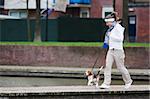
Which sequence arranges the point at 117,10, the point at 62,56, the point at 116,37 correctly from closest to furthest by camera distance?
1. the point at 116,37
2. the point at 62,56
3. the point at 117,10

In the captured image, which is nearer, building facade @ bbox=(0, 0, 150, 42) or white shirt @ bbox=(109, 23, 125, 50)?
white shirt @ bbox=(109, 23, 125, 50)

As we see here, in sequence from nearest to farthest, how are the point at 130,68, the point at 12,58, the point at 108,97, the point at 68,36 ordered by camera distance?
the point at 108,97
the point at 130,68
the point at 12,58
the point at 68,36

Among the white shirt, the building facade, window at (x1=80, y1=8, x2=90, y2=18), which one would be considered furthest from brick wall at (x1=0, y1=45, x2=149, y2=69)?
window at (x1=80, y1=8, x2=90, y2=18)

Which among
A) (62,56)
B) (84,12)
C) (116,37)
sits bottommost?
(62,56)

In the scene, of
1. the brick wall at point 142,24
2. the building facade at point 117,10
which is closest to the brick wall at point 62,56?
the building facade at point 117,10

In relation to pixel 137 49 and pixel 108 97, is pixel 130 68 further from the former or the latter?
pixel 108 97

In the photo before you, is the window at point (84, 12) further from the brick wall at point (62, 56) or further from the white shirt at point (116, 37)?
the white shirt at point (116, 37)

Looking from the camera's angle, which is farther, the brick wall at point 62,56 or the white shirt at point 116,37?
the brick wall at point 62,56

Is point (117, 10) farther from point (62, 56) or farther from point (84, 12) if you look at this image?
point (62, 56)

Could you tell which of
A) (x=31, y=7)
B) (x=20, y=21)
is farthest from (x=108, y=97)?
(x=31, y=7)

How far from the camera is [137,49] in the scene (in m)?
25.6

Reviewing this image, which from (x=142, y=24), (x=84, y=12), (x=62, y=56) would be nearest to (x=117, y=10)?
(x=142, y=24)

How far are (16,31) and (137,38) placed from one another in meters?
11.8

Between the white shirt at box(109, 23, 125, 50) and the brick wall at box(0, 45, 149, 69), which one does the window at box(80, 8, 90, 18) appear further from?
the white shirt at box(109, 23, 125, 50)
